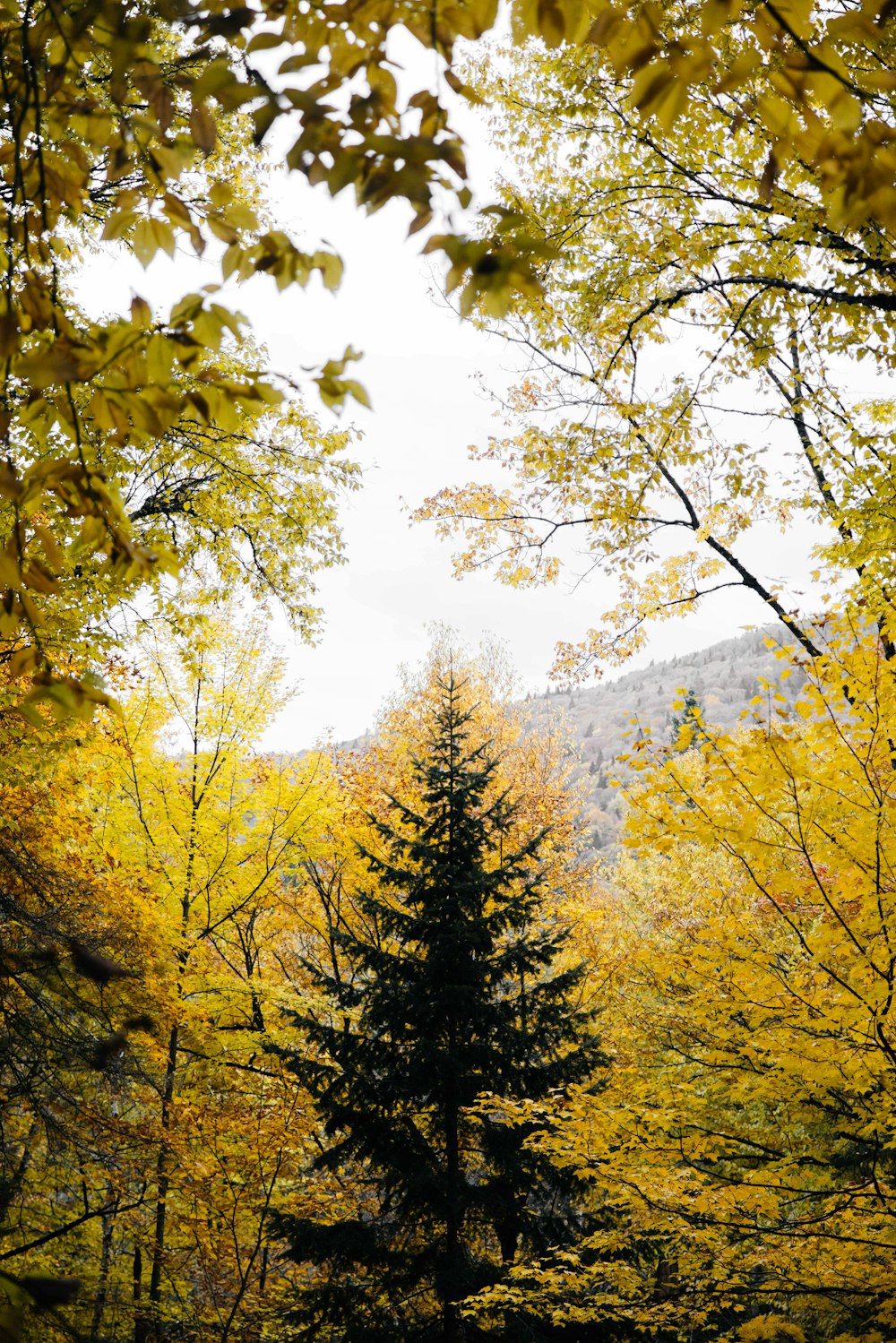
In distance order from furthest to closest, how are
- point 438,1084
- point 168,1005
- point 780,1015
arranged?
point 438,1084 < point 168,1005 < point 780,1015

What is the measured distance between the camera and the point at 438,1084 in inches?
330

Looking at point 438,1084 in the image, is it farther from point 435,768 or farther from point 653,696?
point 653,696

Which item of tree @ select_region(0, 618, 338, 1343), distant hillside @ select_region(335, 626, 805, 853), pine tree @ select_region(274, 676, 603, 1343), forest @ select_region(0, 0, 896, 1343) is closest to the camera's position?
forest @ select_region(0, 0, 896, 1343)

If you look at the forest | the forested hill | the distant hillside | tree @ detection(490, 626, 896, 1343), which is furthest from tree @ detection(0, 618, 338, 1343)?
the distant hillside

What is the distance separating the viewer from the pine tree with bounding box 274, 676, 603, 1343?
7.74 meters

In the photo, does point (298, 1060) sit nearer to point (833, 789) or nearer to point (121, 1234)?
point (121, 1234)

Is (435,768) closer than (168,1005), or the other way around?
(168,1005)

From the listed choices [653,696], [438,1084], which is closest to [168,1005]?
[438,1084]

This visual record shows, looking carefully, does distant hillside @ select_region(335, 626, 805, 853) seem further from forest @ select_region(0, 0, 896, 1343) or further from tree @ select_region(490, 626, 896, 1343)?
tree @ select_region(490, 626, 896, 1343)

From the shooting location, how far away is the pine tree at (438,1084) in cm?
774

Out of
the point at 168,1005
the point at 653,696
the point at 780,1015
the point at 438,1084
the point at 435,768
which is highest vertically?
the point at 653,696

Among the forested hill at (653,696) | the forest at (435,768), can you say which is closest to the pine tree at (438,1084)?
the forest at (435,768)

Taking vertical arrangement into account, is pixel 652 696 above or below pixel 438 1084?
above

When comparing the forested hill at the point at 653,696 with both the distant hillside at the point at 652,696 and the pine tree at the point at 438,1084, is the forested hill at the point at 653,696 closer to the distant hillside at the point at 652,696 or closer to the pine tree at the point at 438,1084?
the distant hillside at the point at 652,696
